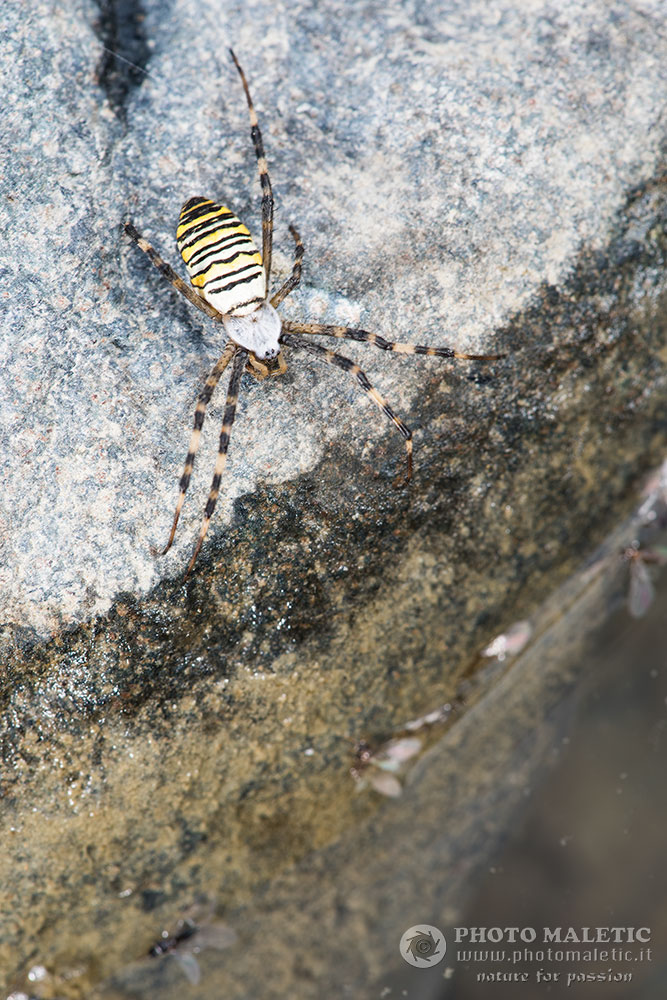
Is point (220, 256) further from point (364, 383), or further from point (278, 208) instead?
point (364, 383)

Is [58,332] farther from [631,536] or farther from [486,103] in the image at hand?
[631,536]

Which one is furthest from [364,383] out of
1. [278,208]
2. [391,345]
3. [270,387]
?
[278,208]

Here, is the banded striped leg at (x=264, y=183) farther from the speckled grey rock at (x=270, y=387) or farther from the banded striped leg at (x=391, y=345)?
the banded striped leg at (x=391, y=345)

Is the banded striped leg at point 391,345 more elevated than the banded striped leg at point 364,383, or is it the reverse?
the banded striped leg at point 391,345

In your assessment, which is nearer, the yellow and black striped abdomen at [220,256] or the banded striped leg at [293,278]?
the yellow and black striped abdomen at [220,256]

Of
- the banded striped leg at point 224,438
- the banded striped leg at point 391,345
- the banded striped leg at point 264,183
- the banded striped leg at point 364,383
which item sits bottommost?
the banded striped leg at point 224,438

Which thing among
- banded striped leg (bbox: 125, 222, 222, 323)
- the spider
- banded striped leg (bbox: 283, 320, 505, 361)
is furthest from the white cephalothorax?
banded striped leg (bbox: 283, 320, 505, 361)

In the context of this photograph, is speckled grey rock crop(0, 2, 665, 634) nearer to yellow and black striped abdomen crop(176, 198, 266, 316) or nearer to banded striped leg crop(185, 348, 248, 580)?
banded striped leg crop(185, 348, 248, 580)

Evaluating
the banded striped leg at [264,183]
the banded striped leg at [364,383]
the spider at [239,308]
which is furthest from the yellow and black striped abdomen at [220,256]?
the banded striped leg at [364,383]
